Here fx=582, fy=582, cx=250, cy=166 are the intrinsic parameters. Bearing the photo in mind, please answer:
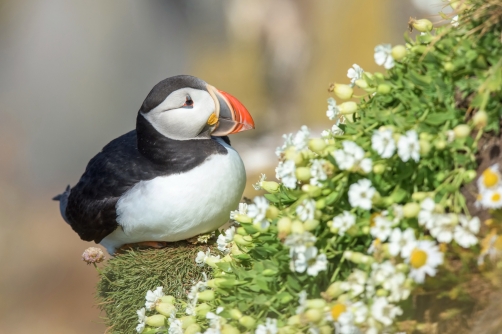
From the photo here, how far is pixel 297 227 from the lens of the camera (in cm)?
130

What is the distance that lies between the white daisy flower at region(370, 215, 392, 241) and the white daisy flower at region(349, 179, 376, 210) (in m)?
0.04

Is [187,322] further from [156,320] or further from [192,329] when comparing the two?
[156,320]

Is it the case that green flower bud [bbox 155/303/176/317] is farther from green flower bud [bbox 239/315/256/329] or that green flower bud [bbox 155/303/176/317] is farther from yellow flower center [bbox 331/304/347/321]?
yellow flower center [bbox 331/304/347/321]

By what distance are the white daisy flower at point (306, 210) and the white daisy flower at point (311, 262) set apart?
7cm

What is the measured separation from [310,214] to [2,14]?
6036 millimetres

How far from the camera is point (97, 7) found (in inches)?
248

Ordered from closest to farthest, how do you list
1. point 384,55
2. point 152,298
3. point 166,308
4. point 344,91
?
point 384,55
point 344,91
point 166,308
point 152,298

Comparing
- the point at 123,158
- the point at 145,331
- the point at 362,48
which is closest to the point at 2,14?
the point at 362,48

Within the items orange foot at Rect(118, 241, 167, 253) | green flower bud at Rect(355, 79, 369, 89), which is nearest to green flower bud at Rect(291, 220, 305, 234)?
green flower bud at Rect(355, 79, 369, 89)

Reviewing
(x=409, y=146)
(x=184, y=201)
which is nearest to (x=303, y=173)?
(x=409, y=146)

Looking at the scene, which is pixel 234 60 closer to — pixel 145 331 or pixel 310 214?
pixel 145 331

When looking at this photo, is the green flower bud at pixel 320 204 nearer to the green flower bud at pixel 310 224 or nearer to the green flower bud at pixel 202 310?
the green flower bud at pixel 310 224

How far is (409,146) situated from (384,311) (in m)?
0.36

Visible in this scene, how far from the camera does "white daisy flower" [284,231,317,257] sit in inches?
51.1
